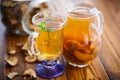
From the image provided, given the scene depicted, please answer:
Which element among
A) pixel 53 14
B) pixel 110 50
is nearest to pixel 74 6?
pixel 53 14

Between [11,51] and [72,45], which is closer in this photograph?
[72,45]

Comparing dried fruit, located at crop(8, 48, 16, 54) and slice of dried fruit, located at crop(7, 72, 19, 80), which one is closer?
slice of dried fruit, located at crop(7, 72, 19, 80)

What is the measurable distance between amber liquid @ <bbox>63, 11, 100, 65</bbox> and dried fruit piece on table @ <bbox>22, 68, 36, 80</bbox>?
11 cm

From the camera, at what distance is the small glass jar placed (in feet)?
3.10

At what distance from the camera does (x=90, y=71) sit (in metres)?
0.81

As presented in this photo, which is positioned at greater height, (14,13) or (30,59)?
(14,13)

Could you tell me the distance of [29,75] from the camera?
79 cm

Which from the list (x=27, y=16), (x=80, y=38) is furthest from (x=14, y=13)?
(x=80, y=38)

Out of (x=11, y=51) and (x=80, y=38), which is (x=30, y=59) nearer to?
(x=11, y=51)

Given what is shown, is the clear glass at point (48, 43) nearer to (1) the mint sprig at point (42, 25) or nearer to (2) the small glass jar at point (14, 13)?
(1) the mint sprig at point (42, 25)

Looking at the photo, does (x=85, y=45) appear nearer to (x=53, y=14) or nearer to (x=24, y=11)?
(x=53, y=14)

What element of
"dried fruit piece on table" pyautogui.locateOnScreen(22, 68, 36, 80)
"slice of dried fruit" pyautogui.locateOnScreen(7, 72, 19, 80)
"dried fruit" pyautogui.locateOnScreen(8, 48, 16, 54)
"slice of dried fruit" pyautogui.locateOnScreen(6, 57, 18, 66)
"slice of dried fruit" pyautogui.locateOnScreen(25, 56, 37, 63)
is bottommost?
"dried fruit piece on table" pyautogui.locateOnScreen(22, 68, 36, 80)

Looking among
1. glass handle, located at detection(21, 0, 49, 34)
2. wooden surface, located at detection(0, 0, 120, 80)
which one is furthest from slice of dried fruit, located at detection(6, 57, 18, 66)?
glass handle, located at detection(21, 0, 49, 34)

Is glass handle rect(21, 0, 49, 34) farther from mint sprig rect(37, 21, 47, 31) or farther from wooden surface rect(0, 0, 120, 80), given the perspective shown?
mint sprig rect(37, 21, 47, 31)
